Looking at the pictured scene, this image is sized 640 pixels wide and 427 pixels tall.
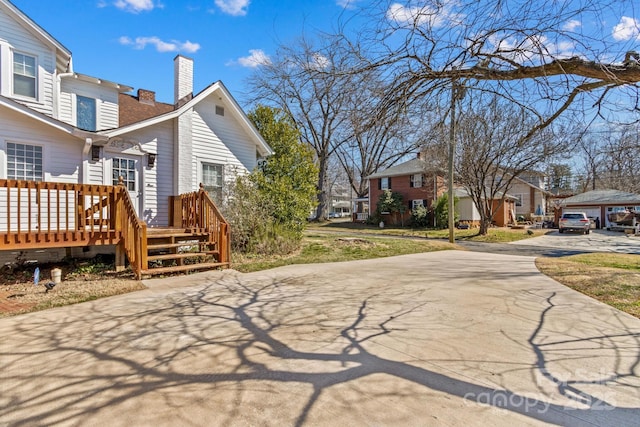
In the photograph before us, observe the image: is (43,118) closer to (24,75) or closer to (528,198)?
(24,75)

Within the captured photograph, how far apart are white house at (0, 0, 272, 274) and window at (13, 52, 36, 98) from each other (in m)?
0.02

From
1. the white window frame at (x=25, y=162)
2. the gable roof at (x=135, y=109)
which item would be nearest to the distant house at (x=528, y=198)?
the gable roof at (x=135, y=109)

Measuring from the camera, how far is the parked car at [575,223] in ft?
75.5

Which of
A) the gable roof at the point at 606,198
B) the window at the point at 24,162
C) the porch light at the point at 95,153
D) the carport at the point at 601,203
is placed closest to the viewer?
the window at the point at 24,162

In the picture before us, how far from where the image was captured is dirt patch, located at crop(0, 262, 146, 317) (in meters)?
5.16

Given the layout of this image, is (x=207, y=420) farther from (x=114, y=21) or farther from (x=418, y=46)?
(x=114, y=21)

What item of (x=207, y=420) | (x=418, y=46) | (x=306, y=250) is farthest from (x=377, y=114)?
(x=306, y=250)

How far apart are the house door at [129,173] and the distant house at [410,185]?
71.5 feet

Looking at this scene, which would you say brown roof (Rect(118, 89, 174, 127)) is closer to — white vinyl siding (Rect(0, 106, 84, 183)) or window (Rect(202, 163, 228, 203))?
white vinyl siding (Rect(0, 106, 84, 183))

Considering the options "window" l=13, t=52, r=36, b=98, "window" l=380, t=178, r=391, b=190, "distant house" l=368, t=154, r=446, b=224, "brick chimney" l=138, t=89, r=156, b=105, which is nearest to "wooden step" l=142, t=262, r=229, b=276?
"window" l=13, t=52, r=36, b=98

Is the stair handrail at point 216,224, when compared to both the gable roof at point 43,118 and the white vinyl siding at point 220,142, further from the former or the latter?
the gable roof at point 43,118

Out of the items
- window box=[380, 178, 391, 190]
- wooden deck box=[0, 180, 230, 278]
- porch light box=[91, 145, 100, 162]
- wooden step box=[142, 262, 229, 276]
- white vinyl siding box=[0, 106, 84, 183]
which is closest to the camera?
wooden deck box=[0, 180, 230, 278]

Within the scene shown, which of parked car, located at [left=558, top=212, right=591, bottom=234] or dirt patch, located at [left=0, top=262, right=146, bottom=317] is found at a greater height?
parked car, located at [left=558, top=212, right=591, bottom=234]

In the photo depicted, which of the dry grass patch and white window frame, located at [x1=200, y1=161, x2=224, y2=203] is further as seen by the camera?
white window frame, located at [x1=200, y1=161, x2=224, y2=203]
